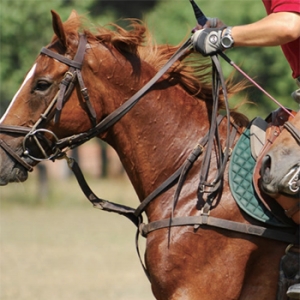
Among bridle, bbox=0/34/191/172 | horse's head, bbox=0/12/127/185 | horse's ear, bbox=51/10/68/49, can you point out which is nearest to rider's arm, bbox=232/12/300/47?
bridle, bbox=0/34/191/172

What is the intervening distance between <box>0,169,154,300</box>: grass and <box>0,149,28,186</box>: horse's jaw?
1.73ft

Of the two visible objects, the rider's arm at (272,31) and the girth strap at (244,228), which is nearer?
the rider's arm at (272,31)

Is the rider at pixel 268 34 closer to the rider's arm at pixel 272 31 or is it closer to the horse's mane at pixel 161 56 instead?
the rider's arm at pixel 272 31

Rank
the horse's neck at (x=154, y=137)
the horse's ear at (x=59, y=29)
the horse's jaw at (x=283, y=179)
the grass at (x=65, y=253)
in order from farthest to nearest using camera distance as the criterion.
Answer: the grass at (x=65, y=253)
the horse's neck at (x=154, y=137)
the horse's ear at (x=59, y=29)
the horse's jaw at (x=283, y=179)

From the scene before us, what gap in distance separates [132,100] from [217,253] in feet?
3.67

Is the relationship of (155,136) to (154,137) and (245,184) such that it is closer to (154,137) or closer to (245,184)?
(154,137)

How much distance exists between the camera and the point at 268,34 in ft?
14.2

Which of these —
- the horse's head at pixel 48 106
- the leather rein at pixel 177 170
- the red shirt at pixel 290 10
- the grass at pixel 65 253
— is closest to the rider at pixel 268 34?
the red shirt at pixel 290 10

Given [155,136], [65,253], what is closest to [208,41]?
[155,136]

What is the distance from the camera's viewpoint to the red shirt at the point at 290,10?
4.28m

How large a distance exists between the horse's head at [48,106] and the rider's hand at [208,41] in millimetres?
678

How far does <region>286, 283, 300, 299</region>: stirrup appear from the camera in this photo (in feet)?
14.1

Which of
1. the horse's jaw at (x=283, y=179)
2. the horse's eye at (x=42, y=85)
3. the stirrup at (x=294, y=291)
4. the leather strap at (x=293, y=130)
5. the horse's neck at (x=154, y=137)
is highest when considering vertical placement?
the horse's eye at (x=42, y=85)

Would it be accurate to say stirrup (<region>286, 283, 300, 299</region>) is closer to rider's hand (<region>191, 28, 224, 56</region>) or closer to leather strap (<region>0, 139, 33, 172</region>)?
rider's hand (<region>191, 28, 224, 56</region>)
